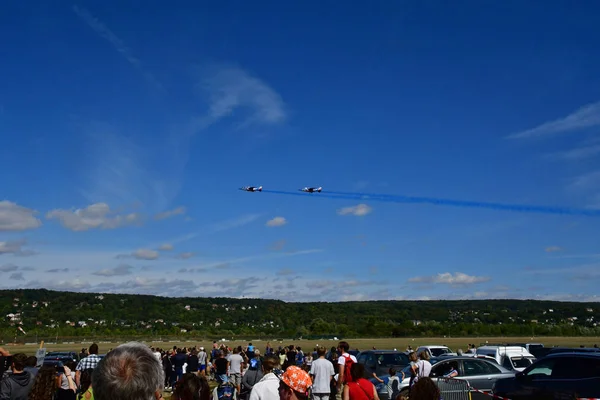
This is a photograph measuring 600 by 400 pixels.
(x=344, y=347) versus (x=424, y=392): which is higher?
(x=344, y=347)

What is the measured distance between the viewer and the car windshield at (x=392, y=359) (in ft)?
66.0

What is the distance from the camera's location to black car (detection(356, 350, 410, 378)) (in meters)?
19.9

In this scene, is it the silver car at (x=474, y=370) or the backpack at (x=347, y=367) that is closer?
the backpack at (x=347, y=367)

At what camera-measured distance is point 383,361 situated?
20.2m

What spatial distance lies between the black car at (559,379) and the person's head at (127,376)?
9.66m

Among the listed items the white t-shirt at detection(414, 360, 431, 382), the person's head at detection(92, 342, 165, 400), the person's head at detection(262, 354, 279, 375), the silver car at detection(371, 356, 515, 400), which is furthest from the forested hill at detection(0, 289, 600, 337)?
the person's head at detection(92, 342, 165, 400)

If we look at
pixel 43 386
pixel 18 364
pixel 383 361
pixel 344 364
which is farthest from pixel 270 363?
pixel 383 361

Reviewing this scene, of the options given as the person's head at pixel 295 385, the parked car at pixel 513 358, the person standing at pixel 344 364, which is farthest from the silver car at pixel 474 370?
the person's head at pixel 295 385

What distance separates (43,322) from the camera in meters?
134

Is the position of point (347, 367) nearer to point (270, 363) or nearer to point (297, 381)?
point (270, 363)

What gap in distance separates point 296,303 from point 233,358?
183 metres

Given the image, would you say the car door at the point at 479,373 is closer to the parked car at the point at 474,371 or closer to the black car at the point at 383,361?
the parked car at the point at 474,371

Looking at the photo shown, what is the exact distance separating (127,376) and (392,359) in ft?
59.7

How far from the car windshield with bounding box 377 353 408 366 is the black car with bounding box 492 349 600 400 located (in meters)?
7.09
